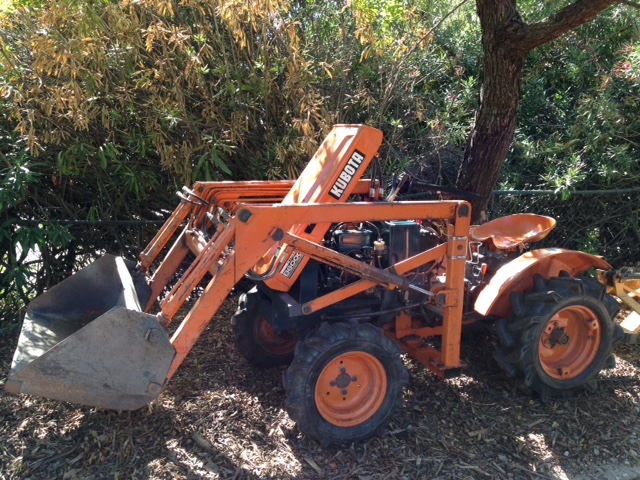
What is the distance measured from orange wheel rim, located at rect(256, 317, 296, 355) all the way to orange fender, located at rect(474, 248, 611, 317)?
1.39 meters

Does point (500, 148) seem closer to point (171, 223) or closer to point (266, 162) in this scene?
point (266, 162)

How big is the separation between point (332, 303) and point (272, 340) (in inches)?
39.2

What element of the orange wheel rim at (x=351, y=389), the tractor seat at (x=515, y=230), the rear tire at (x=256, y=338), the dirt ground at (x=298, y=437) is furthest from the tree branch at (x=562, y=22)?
the rear tire at (x=256, y=338)

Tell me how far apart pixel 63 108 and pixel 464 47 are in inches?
171

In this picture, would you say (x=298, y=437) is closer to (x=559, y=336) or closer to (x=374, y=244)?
(x=374, y=244)

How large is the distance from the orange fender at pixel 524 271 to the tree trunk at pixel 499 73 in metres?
1.10

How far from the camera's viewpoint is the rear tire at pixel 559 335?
345cm

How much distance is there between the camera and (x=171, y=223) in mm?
3666

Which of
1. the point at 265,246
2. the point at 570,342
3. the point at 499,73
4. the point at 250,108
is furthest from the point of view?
the point at 250,108

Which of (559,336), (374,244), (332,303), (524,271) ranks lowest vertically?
(332,303)

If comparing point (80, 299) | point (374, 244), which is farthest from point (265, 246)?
point (80, 299)

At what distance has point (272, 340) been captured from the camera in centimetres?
399

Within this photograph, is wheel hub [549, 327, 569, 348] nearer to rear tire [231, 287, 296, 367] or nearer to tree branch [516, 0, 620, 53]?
rear tire [231, 287, 296, 367]

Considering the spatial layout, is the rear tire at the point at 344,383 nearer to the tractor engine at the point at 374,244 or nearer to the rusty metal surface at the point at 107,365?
the tractor engine at the point at 374,244
